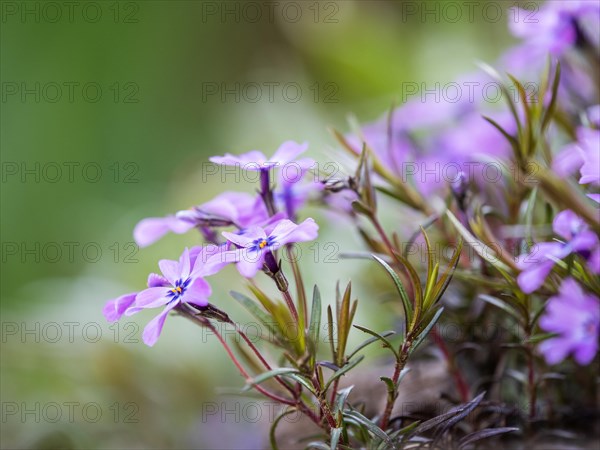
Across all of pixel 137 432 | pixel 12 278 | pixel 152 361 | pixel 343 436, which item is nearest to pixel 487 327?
pixel 343 436

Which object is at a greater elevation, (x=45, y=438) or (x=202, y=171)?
(x=202, y=171)

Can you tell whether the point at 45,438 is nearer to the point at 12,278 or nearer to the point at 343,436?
the point at 343,436

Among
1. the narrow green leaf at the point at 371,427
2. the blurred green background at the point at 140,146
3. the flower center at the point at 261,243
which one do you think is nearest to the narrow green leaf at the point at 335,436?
the narrow green leaf at the point at 371,427

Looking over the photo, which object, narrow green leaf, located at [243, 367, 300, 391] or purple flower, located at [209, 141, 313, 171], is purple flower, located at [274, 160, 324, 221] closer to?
purple flower, located at [209, 141, 313, 171]

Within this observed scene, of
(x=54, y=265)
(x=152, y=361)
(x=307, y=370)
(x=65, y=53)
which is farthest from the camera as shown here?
(x=65, y=53)

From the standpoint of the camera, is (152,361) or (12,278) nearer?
(152,361)

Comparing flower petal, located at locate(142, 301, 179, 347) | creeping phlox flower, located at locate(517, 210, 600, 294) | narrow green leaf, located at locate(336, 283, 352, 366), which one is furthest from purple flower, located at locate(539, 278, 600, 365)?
flower petal, located at locate(142, 301, 179, 347)

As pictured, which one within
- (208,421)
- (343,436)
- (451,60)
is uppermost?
(451,60)
